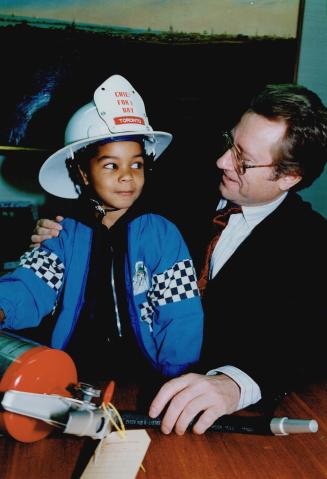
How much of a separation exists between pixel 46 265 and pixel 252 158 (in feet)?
2.51

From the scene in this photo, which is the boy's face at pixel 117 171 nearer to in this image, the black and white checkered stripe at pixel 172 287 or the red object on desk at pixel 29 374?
the black and white checkered stripe at pixel 172 287

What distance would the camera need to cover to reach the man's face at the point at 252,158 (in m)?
1.41

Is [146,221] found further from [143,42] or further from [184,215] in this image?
[143,42]

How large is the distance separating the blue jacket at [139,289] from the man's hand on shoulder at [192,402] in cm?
22

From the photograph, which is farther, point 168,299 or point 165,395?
point 168,299

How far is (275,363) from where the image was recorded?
1.02 meters

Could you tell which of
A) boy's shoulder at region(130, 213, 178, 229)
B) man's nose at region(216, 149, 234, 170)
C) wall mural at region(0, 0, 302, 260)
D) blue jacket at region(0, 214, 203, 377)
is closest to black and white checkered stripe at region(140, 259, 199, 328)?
blue jacket at region(0, 214, 203, 377)

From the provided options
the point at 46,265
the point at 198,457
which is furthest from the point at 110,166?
the point at 198,457

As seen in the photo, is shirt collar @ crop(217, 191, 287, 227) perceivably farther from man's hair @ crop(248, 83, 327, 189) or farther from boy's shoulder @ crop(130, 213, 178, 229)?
boy's shoulder @ crop(130, 213, 178, 229)

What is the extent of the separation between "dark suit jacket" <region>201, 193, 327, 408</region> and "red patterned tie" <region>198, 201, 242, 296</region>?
32mm

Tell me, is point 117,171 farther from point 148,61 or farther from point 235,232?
point 148,61

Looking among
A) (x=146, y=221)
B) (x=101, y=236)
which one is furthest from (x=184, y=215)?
(x=101, y=236)

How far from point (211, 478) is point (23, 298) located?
0.70 meters

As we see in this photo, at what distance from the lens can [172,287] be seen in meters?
1.18
